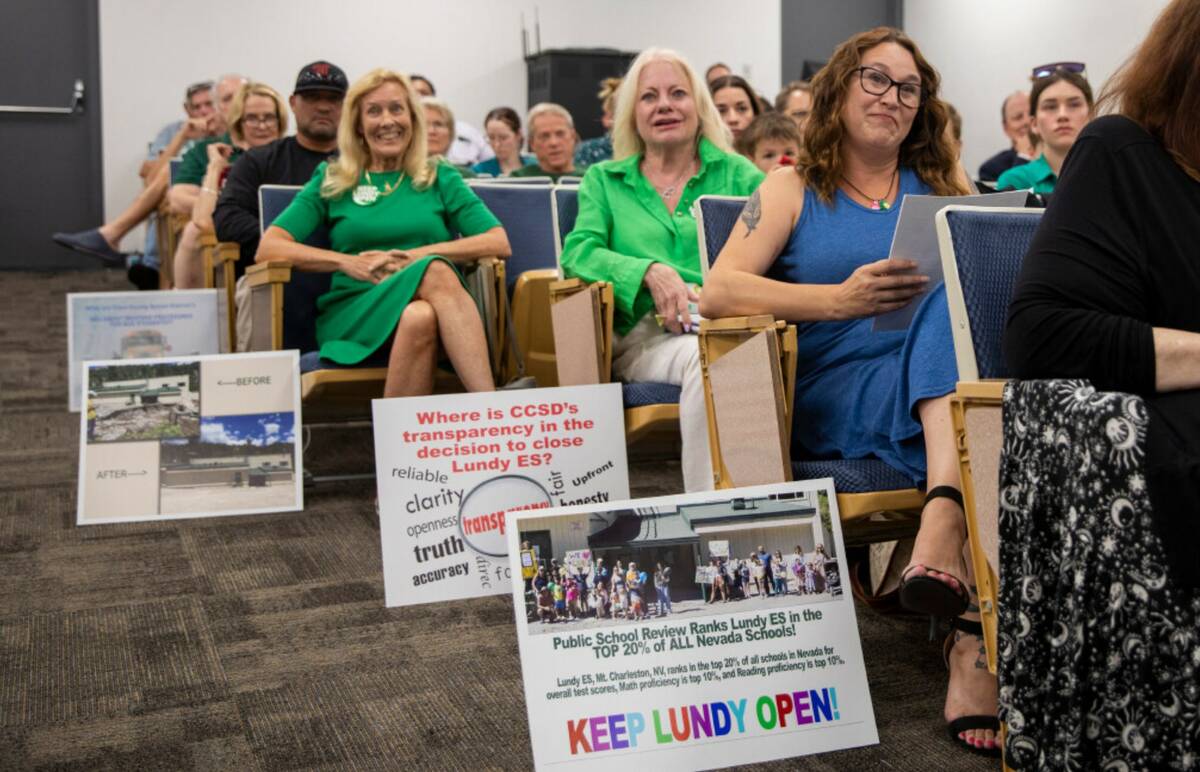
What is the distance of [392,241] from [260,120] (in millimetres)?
1743

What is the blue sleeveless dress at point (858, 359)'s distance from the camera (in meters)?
2.03

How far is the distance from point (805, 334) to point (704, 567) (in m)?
0.77

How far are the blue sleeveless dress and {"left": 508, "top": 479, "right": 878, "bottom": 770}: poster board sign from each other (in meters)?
0.31

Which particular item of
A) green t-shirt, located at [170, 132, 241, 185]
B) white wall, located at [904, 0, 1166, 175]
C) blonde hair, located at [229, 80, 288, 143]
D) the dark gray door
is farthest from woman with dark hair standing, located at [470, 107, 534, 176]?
white wall, located at [904, 0, 1166, 175]

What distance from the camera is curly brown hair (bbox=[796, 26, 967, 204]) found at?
2.38 m

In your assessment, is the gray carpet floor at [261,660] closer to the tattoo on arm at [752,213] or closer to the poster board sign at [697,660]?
the poster board sign at [697,660]

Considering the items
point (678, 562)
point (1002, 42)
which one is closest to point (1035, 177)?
point (678, 562)

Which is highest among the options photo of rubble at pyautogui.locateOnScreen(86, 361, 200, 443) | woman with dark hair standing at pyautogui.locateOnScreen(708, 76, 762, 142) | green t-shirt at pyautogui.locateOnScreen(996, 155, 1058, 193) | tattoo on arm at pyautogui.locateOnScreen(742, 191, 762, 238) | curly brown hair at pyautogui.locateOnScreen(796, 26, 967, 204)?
woman with dark hair standing at pyautogui.locateOnScreen(708, 76, 762, 142)

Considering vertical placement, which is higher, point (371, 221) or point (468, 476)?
point (371, 221)

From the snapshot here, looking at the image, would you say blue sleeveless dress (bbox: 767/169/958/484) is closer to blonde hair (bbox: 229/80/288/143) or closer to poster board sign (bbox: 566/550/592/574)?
poster board sign (bbox: 566/550/592/574)

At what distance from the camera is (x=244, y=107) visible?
5320mm

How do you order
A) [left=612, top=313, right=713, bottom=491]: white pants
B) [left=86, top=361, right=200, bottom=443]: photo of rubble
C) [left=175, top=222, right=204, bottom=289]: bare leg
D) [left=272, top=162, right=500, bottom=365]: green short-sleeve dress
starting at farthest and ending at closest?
[left=175, top=222, right=204, bottom=289]: bare leg < [left=272, top=162, right=500, bottom=365]: green short-sleeve dress < [left=86, top=361, right=200, bottom=443]: photo of rubble < [left=612, top=313, right=713, bottom=491]: white pants

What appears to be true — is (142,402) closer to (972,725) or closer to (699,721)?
(699,721)

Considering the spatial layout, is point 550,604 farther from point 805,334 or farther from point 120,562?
point 120,562
